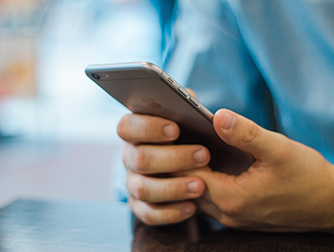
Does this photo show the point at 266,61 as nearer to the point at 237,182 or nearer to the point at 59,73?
the point at 237,182

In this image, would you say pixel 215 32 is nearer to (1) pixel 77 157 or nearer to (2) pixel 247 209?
(2) pixel 247 209

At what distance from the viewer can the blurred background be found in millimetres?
2873

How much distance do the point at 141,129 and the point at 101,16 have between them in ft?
9.29

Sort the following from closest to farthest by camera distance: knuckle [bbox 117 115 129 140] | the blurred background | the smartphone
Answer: the smartphone → knuckle [bbox 117 115 129 140] → the blurred background

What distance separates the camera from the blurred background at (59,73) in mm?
2873

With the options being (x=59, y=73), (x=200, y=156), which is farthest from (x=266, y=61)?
(x=59, y=73)

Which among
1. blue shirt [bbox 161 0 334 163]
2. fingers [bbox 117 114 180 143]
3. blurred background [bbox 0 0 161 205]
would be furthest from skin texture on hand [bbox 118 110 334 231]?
blurred background [bbox 0 0 161 205]

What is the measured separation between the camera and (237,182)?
34cm

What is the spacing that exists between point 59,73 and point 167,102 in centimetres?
305

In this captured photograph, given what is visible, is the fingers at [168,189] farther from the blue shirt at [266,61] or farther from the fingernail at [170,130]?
the blue shirt at [266,61]

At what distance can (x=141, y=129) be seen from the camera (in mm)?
359

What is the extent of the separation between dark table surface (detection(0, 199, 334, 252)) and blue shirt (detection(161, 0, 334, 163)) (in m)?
0.16

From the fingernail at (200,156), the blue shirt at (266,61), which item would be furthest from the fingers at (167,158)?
the blue shirt at (266,61)

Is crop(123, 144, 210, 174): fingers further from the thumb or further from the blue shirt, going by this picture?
the blue shirt
